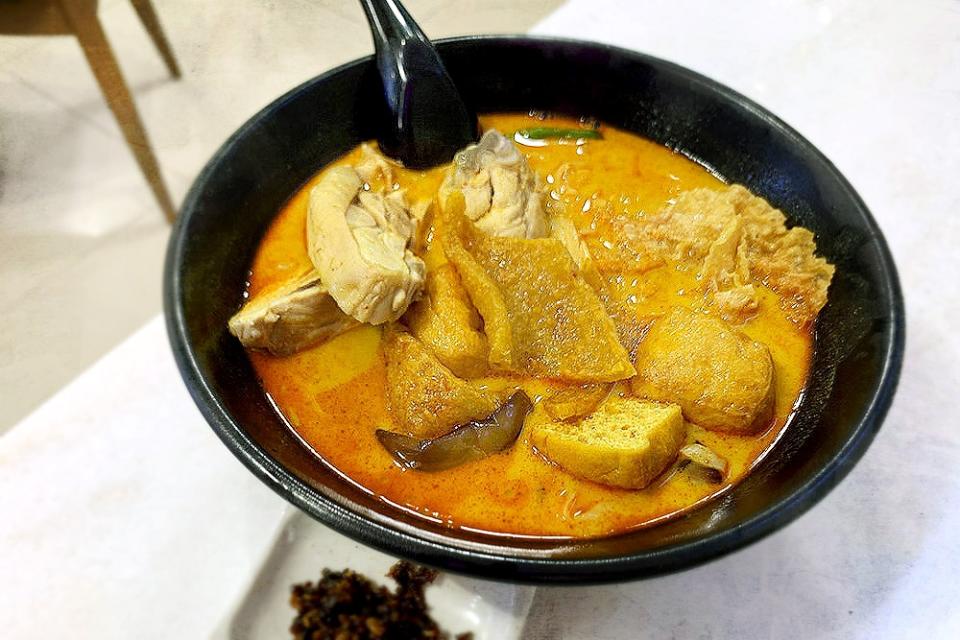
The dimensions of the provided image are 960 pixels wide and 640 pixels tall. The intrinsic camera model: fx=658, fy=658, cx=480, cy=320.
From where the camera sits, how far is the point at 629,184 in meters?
1.78

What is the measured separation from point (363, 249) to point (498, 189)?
39cm

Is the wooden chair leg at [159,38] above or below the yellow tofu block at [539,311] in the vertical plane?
below

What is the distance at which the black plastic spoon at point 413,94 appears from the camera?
1695mm

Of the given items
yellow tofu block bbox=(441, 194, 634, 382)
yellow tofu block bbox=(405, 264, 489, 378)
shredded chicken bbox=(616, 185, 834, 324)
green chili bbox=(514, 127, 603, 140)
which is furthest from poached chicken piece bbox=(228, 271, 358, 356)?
green chili bbox=(514, 127, 603, 140)

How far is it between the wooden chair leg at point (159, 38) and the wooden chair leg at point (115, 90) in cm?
18

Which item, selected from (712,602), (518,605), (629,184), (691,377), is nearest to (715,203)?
(629,184)

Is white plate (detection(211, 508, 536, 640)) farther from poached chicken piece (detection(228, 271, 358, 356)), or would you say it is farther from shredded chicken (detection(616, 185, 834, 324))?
shredded chicken (detection(616, 185, 834, 324))

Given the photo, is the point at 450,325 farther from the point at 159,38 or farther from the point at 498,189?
the point at 159,38

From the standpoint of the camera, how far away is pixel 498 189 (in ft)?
5.11

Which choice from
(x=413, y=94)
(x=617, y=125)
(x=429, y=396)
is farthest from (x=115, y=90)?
(x=429, y=396)

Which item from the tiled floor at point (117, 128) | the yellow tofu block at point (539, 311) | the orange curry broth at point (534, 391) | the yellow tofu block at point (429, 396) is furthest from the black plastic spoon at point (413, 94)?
the tiled floor at point (117, 128)

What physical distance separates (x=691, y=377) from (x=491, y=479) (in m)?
0.45

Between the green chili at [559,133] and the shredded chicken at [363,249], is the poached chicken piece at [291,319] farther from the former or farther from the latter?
the green chili at [559,133]

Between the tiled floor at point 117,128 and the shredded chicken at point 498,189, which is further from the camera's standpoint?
the tiled floor at point 117,128
